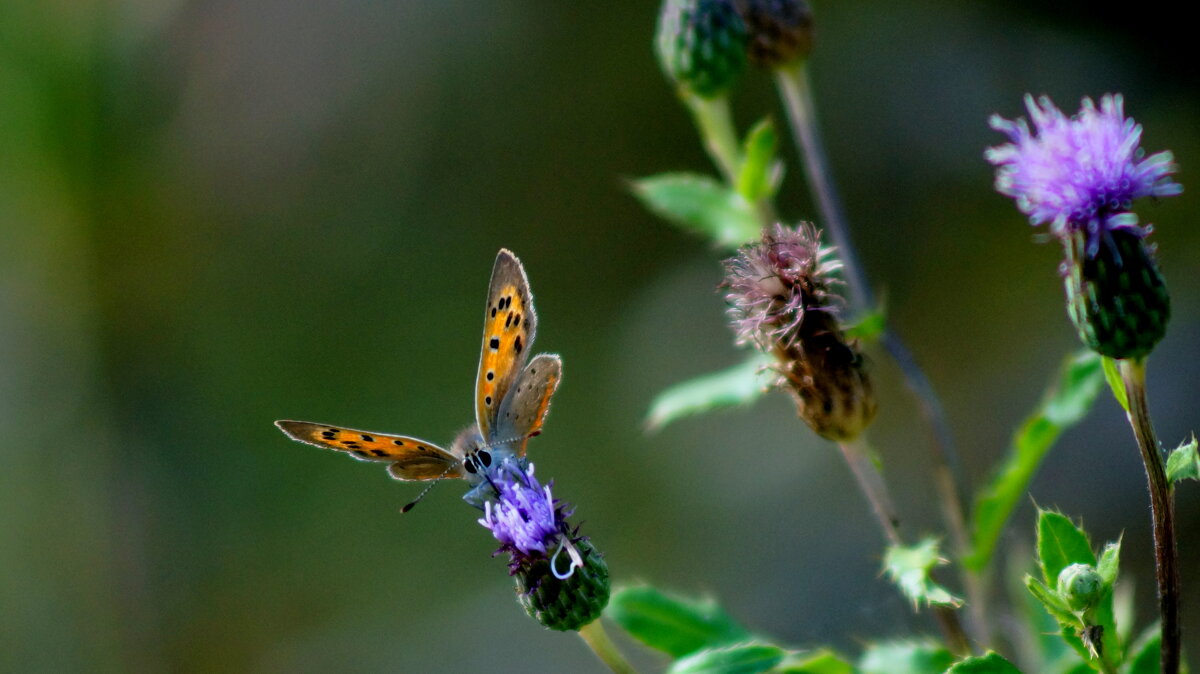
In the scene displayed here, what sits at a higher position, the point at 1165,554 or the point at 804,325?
the point at 804,325

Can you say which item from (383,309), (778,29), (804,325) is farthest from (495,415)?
(383,309)

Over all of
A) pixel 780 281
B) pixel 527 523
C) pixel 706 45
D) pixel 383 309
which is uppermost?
pixel 706 45

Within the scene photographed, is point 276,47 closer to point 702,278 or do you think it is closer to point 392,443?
point 702,278

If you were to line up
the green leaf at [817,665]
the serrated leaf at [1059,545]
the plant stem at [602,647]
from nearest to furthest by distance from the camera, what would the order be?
the serrated leaf at [1059,545] → the green leaf at [817,665] → the plant stem at [602,647]

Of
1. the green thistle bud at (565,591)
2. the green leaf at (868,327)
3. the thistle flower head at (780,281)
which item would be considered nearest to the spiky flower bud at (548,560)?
the green thistle bud at (565,591)

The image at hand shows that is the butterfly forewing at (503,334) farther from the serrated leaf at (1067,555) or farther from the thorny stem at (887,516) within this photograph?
the serrated leaf at (1067,555)

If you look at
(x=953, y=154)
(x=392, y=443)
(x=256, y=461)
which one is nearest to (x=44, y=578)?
(x=256, y=461)

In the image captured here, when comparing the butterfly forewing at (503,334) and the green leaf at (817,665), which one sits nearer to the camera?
the green leaf at (817,665)

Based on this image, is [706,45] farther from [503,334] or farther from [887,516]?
[887,516]
